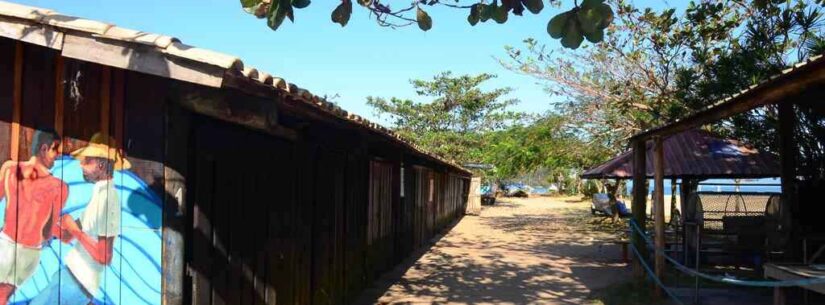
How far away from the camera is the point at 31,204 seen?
379 cm

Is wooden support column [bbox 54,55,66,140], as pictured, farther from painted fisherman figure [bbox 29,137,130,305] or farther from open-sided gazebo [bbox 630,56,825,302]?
open-sided gazebo [bbox 630,56,825,302]

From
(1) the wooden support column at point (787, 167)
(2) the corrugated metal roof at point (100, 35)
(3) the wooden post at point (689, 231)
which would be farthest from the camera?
(3) the wooden post at point (689, 231)

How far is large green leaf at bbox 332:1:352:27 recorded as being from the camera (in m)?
3.91

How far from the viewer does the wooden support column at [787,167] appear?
8711 millimetres

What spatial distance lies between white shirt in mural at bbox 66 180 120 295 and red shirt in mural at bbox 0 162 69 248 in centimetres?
18

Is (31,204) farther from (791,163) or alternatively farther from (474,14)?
(791,163)

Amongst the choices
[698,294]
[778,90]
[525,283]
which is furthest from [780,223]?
[778,90]

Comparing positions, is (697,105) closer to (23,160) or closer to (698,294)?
(698,294)

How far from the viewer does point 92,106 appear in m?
3.77

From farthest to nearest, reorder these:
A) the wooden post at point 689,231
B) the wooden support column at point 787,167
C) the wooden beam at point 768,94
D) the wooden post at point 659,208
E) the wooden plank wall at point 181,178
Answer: the wooden post at point 689,231
the wooden support column at point 787,167
the wooden post at point 659,208
the wooden beam at point 768,94
the wooden plank wall at point 181,178

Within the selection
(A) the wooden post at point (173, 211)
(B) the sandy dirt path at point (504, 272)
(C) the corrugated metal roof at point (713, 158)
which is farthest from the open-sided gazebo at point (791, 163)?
(A) the wooden post at point (173, 211)

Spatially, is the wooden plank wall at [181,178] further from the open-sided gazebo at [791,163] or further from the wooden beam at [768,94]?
the open-sided gazebo at [791,163]

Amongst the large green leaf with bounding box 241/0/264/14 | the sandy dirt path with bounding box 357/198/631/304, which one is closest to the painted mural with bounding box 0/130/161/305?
the large green leaf with bounding box 241/0/264/14

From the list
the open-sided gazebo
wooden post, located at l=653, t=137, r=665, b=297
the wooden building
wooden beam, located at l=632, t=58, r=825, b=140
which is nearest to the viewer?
the wooden building
